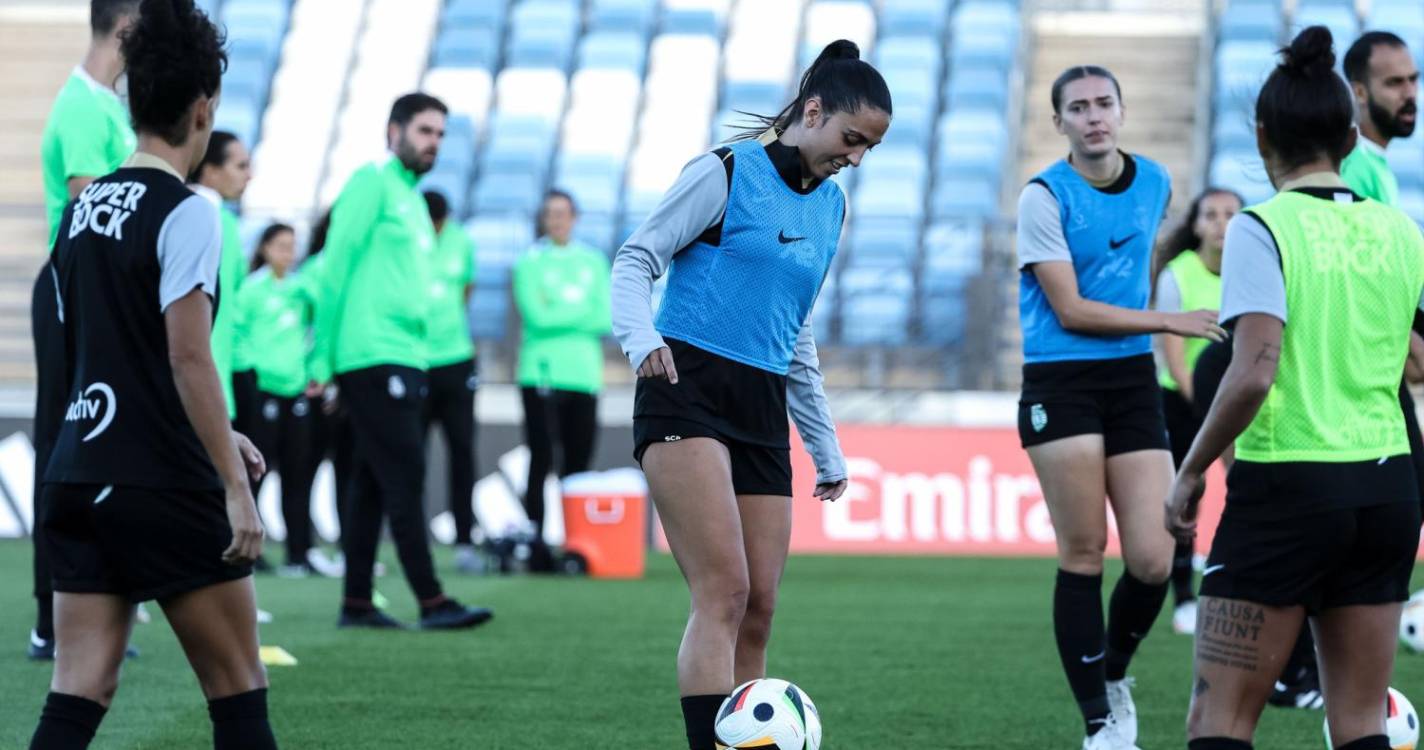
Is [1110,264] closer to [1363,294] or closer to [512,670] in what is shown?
[1363,294]

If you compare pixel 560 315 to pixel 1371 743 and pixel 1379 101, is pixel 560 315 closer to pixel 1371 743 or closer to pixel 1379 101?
pixel 1379 101

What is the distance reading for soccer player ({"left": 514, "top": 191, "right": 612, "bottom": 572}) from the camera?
39.4ft

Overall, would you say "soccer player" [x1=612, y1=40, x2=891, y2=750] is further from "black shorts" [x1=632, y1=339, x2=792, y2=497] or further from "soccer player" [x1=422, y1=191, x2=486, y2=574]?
"soccer player" [x1=422, y1=191, x2=486, y2=574]

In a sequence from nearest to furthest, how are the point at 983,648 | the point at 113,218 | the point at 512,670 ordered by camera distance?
the point at 113,218 < the point at 512,670 < the point at 983,648

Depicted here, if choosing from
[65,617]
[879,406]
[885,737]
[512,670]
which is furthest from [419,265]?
[879,406]

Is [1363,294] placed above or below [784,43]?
below

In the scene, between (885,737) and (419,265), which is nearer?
(885,737)

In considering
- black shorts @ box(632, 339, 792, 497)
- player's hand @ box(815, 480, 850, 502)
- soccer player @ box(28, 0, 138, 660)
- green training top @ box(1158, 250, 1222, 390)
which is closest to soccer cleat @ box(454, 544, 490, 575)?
green training top @ box(1158, 250, 1222, 390)

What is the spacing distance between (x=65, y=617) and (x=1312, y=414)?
7.44ft

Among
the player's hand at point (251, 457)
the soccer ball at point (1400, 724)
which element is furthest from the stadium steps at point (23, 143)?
the soccer ball at point (1400, 724)

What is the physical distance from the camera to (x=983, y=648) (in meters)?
8.08

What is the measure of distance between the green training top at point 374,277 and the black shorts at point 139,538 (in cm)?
441

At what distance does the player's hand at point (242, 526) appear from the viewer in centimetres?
347

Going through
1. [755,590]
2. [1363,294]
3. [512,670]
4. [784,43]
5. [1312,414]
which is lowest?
[512,670]
